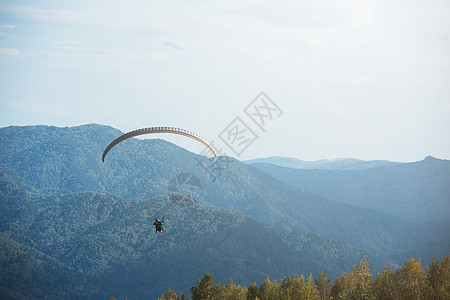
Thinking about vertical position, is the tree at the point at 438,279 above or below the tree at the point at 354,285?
above

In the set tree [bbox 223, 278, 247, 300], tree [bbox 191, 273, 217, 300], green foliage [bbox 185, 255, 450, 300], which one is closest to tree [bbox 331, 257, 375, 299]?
green foliage [bbox 185, 255, 450, 300]

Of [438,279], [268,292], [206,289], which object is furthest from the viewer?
[268,292]

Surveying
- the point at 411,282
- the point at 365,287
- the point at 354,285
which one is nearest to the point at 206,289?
the point at 354,285

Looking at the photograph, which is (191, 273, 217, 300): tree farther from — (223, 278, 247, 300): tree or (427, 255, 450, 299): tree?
(427, 255, 450, 299): tree

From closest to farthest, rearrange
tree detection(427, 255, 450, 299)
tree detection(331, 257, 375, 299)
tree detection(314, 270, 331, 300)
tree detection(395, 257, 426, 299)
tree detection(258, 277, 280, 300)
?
1. tree detection(427, 255, 450, 299)
2. tree detection(395, 257, 426, 299)
3. tree detection(331, 257, 375, 299)
4. tree detection(258, 277, 280, 300)
5. tree detection(314, 270, 331, 300)

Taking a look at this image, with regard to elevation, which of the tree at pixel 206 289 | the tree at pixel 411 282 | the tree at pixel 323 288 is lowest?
the tree at pixel 206 289

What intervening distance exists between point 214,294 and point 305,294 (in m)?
15.5

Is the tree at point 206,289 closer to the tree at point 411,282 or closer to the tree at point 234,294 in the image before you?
the tree at point 234,294

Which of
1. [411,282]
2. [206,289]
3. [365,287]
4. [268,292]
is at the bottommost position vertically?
[206,289]

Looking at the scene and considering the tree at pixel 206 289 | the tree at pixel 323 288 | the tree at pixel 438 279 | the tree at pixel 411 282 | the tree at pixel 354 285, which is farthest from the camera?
the tree at pixel 323 288

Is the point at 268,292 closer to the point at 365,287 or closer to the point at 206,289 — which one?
the point at 206,289

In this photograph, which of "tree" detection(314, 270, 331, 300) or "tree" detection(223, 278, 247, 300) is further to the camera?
"tree" detection(314, 270, 331, 300)

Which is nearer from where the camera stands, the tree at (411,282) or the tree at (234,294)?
the tree at (411,282)

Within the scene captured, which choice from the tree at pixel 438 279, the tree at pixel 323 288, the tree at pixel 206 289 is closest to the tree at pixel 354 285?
the tree at pixel 323 288
